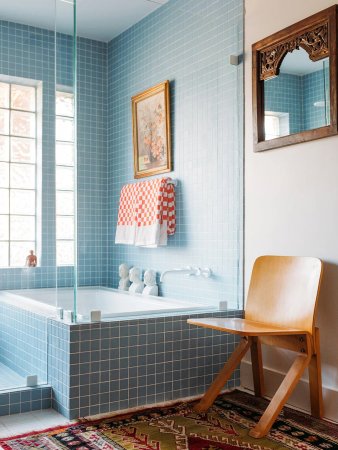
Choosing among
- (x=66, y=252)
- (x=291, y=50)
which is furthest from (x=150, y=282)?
(x=291, y=50)

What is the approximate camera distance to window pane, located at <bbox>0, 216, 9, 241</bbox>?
413cm

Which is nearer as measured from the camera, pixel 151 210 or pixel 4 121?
pixel 151 210

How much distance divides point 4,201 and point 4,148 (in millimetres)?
408

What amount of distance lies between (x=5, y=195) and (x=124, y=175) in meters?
1.17

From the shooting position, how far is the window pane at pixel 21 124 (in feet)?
13.8

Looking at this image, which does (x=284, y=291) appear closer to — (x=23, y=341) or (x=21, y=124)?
(x=23, y=341)

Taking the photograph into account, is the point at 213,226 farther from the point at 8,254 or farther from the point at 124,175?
the point at 8,254

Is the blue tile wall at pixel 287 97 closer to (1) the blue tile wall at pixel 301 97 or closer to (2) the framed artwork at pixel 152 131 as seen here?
(1) the blue tile wall at pixel 301 97

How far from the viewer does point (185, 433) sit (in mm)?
2502

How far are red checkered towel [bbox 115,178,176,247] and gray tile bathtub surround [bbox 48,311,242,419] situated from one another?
2.36ft

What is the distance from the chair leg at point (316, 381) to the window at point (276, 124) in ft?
3.57

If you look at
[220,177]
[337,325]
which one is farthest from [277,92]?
[337,325]

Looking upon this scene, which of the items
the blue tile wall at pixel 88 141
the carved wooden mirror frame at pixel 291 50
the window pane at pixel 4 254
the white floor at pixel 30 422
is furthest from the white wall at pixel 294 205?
the window pane at pixel 4 254

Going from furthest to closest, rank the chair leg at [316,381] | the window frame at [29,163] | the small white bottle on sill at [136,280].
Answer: the window frame at [29,163]
the small white bottle on sill at [136,280]
the chair leg at [316,381]
